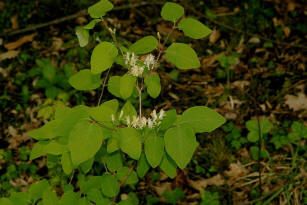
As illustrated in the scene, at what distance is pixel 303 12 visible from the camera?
14.2 ft

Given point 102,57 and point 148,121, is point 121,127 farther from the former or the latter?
point 102,57

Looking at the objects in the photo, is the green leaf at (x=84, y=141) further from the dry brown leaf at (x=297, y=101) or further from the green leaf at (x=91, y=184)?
the dry brown leaf at (x=297, y=101)

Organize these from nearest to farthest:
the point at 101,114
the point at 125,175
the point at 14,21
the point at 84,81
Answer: the point at 101,114 → the point at 84,81 → the point at 125,175 → the point at 14,21

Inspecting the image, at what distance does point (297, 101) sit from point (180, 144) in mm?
2760

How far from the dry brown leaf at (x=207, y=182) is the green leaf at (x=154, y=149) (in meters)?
1.89

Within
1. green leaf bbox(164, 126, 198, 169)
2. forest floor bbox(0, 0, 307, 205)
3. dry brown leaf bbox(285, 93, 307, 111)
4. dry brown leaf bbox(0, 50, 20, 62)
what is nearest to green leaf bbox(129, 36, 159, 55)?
green leaf bbox(164, 126, 198, 169)

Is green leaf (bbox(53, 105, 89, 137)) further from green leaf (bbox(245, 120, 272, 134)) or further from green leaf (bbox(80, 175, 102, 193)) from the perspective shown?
green leaf (bbox(245, 120, 272, 134))

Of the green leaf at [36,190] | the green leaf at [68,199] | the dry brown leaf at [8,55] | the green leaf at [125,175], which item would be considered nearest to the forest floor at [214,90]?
the dry brown leaf at [8,55]

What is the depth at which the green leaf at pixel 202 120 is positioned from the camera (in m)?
1.46

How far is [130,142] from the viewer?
1394mm

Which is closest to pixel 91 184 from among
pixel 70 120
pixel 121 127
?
pixel 121 127

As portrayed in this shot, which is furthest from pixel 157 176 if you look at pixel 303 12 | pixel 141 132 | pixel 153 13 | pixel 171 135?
pixel 303 12

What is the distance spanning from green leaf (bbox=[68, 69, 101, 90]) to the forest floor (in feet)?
3.90

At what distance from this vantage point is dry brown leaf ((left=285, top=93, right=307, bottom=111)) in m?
3.55
